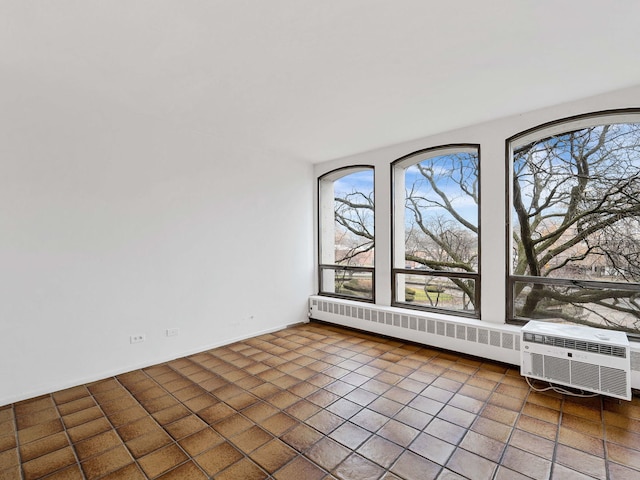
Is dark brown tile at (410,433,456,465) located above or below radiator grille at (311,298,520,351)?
below

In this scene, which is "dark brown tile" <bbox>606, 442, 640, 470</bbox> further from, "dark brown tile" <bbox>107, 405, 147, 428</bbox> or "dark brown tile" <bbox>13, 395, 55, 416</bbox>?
"dark brown tile" <bbox>13, 395, 55, 416</bbox>

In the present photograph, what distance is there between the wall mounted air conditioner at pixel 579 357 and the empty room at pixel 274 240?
2 cm

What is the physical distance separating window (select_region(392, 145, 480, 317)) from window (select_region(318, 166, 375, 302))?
498 mm

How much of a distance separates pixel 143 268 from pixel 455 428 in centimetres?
338

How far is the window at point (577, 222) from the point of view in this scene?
3.06 meters

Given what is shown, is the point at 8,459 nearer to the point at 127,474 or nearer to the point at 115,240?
the point at 127,474

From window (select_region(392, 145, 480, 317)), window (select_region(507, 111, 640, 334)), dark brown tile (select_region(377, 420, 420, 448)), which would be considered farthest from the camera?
window (select_region(392, 145, 480, 317))

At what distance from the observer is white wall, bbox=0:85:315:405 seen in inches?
111

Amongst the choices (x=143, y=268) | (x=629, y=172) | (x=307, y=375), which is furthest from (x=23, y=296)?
(x=629, y=172)

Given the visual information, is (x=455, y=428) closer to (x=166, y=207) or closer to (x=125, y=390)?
(x=125, y=390)

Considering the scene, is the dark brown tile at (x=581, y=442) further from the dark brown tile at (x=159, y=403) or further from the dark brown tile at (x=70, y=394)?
the dark brown tile at (x=70, y=394)

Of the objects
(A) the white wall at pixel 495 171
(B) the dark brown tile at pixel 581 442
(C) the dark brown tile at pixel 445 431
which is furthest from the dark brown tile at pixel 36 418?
(A) the white wall at pixel 495 171

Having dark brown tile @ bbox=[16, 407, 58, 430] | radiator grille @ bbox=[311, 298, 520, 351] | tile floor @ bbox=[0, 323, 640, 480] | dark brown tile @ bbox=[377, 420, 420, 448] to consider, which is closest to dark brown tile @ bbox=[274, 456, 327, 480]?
tile floor @ bbox=[0, 323, 640, 480]

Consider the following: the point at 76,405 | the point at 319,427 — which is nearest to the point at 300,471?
the point at 319,427
